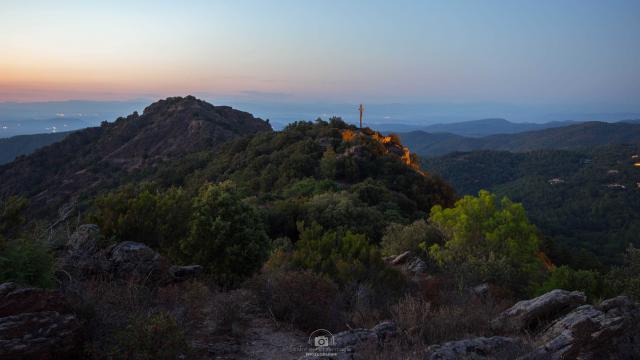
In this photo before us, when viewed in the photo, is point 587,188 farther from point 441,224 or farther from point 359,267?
point 359,267

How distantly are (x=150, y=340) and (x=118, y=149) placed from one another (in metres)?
62.9

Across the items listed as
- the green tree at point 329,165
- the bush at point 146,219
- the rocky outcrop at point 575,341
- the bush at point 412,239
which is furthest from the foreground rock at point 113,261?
the green tree at point 329,165

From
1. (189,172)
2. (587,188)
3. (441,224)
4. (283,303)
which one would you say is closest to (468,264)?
(441,224)

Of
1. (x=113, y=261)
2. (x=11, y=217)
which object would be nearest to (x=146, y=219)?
(x=113, y=261)

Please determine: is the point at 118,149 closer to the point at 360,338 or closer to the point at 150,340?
the point at 150,340

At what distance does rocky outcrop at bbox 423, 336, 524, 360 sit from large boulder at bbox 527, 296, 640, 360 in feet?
0.84

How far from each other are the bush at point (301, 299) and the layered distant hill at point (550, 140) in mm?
141365

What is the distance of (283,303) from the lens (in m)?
7.92

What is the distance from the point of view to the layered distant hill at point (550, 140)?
470 ft

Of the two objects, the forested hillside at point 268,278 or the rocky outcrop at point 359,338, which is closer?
the forested hillside at point 268,278

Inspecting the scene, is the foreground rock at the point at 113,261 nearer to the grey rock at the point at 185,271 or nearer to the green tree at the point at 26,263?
the grey rock at the point at 185,271

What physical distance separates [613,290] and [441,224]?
17.8ft

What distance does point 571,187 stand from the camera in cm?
7875

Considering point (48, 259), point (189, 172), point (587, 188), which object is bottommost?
point (587, 188)
